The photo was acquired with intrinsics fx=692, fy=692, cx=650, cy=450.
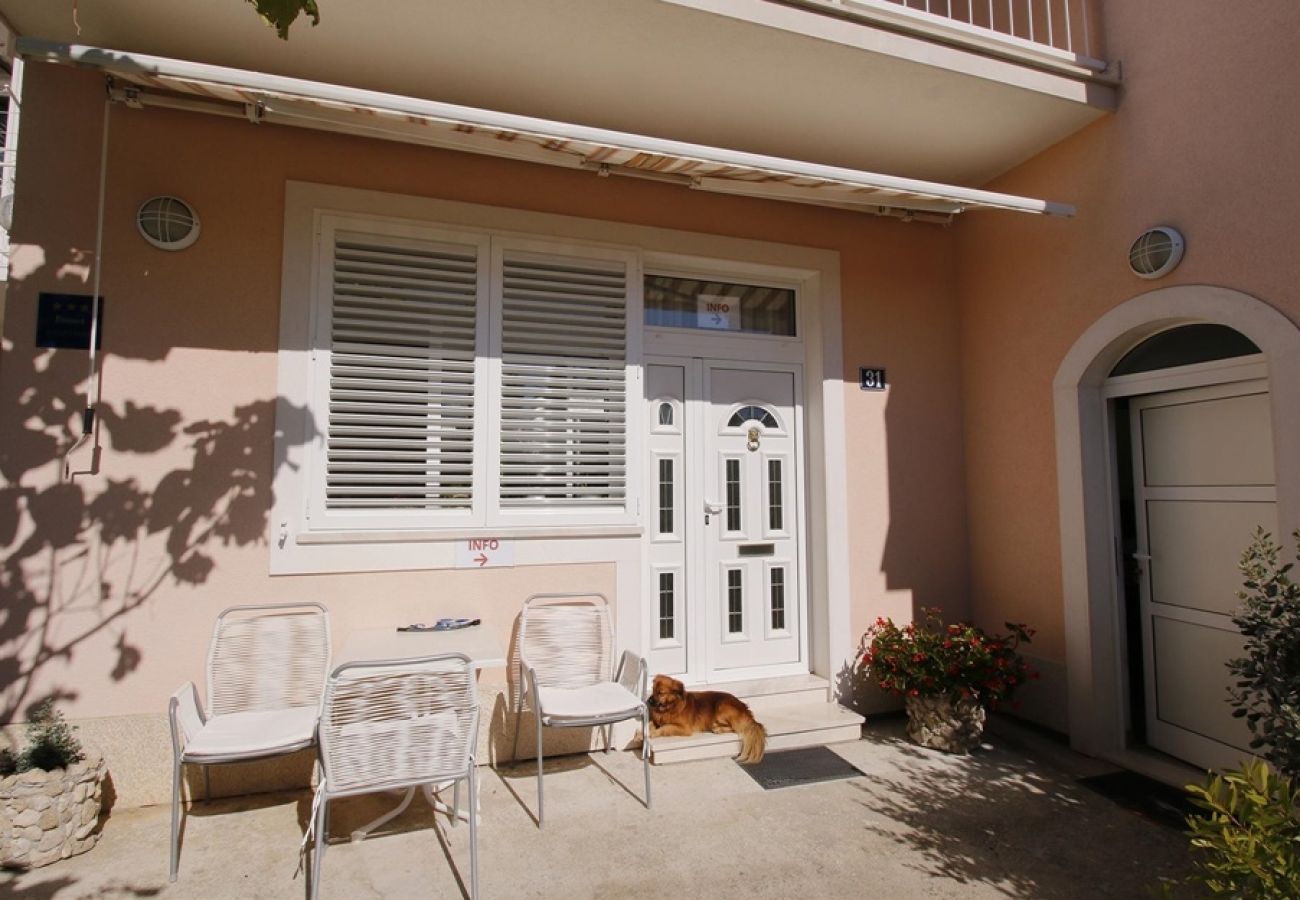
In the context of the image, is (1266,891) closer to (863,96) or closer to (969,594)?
(969,594)

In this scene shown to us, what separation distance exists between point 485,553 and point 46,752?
2.39 m

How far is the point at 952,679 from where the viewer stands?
4789mm

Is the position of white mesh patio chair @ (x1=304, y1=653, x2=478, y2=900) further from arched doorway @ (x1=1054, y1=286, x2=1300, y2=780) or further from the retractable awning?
arched doorway @ (x1=1054, y1=286, x2=1300, y2=780)

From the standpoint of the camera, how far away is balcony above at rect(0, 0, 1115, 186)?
380cm

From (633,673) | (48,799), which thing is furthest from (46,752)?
(633,673)

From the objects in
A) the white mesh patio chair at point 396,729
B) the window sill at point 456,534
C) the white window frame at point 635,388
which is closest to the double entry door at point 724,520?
the white window frame at point 635,388

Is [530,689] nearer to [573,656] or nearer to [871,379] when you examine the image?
[573,656]

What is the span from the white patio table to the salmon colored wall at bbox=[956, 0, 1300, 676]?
4.03m

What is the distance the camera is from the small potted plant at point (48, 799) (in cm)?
328

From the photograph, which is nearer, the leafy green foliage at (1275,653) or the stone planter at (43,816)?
the leafy green foliage at (1275,653)

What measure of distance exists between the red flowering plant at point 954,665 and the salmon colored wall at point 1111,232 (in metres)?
0.49

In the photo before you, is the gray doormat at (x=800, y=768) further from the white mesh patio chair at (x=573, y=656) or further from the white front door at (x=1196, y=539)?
the white front door at (x=1196, y=539)

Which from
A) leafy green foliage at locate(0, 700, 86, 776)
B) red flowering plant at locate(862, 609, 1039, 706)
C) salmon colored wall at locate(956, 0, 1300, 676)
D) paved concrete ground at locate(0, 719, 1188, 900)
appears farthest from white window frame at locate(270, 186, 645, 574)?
salmon colored wall at locate(956, 0, 1300, 676)

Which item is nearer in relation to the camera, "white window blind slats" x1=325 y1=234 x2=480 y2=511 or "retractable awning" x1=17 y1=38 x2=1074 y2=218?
"retractable awning" x1=17 y1=38 x2=1074 y2=218
